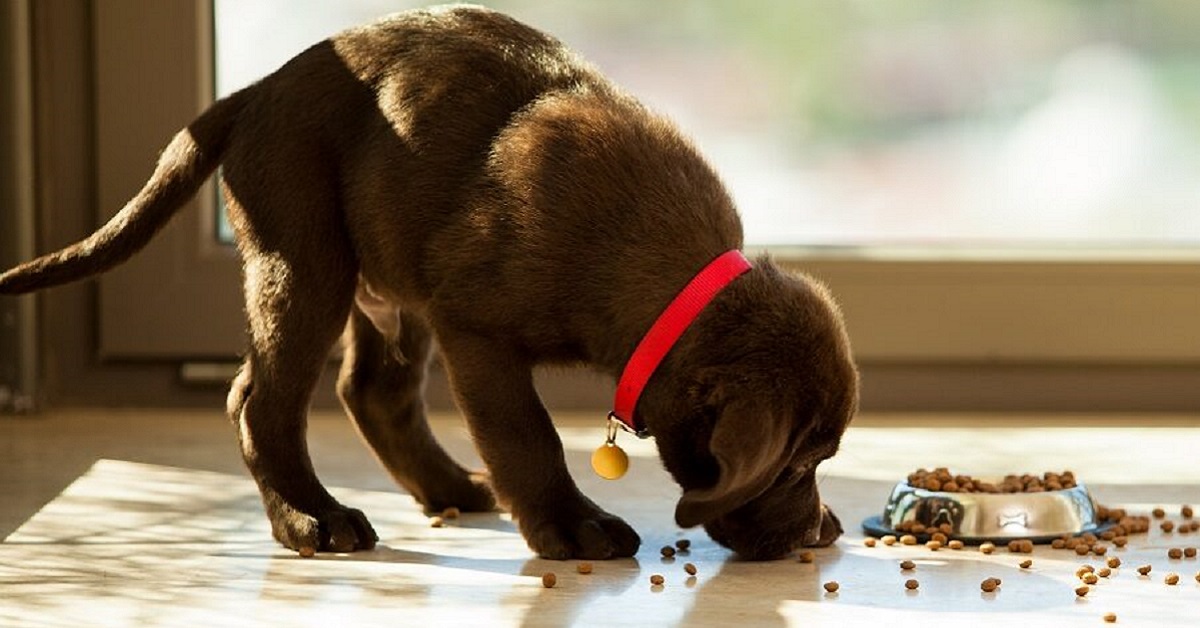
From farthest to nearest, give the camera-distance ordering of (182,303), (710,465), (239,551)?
1. (182,303)
2. (239,551)
3. (710,465)

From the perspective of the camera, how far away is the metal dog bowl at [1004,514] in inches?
119

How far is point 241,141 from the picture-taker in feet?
9.97

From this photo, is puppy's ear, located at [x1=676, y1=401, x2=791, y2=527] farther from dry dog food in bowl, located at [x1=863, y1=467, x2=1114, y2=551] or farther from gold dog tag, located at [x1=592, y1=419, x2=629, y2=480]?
dry dog food in bowl, located at [x1=863, y1=467, x2=1114, y2=551]

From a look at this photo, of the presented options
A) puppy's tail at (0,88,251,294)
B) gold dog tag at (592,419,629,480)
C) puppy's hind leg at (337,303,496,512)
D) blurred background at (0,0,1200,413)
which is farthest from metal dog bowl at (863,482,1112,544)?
blurred background at (0,0,1200,413)

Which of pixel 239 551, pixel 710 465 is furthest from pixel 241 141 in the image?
pixel 710 465

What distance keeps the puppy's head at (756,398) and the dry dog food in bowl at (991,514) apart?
13.4 inches

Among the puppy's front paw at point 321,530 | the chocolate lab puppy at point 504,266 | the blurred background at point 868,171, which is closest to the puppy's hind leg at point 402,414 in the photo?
the chocolate lab puppy at point 504,266

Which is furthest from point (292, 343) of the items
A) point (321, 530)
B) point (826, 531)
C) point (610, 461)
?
point (826, 531)

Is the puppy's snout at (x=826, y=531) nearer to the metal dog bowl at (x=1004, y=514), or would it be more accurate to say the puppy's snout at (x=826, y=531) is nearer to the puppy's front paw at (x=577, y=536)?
the metal dog bowl at (x=1004, y=514)

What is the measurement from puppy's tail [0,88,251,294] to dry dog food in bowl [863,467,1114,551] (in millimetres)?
1251

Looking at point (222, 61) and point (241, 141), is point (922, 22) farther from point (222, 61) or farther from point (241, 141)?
point (241, 141)

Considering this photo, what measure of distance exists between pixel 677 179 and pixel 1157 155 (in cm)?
249

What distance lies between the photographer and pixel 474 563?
2.85 metres

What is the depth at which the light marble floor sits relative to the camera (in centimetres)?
247
